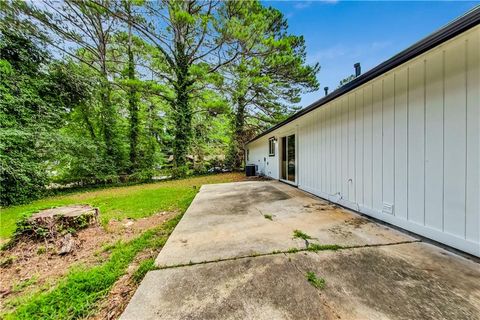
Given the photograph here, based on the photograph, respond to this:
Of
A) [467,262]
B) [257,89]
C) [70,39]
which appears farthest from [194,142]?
[467,262]

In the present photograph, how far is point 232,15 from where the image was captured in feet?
34.8

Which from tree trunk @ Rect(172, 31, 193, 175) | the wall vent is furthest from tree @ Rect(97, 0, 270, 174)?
the wall vent

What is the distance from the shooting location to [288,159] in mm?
7613

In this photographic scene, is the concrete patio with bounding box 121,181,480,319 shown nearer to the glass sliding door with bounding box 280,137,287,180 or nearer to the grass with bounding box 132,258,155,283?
the grass with bounding box 132,258,155,283

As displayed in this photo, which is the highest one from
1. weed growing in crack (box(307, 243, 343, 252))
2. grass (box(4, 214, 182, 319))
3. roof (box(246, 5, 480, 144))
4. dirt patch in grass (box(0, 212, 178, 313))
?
roof (box(246, 5, 480, 144))

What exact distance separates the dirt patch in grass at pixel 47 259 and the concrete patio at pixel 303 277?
0.50m

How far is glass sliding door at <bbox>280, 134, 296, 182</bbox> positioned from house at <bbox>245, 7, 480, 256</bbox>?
8.86ft

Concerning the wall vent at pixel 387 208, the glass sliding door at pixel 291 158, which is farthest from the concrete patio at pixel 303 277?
the glass sliding door at pixel 291 158

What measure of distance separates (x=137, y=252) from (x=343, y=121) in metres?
4.48

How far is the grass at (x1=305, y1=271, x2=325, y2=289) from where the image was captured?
164cm

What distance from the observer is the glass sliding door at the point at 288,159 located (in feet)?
23.3

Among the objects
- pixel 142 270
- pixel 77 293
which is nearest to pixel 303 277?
pixel 142 270

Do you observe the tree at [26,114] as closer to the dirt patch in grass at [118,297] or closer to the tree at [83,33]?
the tree at [83,33]

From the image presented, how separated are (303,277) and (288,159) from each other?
20.0ft
